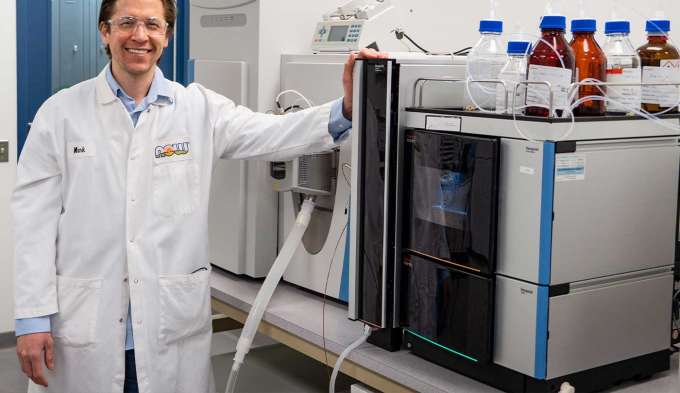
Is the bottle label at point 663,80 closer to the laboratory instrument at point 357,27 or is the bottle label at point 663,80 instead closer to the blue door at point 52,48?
the laboratory instrument at point 357,27

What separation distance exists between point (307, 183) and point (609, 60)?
83 centimetres

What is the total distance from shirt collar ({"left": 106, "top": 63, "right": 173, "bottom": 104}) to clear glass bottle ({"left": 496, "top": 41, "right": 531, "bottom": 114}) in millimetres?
749

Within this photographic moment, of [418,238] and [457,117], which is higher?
[457,117]

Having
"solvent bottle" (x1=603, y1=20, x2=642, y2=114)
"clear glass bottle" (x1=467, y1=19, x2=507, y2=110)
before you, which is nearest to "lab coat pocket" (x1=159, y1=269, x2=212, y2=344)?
"clear glass bottle" (x1=467, y1=19, x2=507, y2=110)

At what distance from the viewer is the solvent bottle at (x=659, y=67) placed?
1628 millimetres

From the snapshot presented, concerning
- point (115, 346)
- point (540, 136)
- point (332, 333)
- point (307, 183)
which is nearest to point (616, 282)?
point (540, 136)

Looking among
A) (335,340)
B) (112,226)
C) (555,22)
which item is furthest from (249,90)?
(555,22)

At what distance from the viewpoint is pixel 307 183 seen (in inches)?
84.1

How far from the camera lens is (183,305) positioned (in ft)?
6.13

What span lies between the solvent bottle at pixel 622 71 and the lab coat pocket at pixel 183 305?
0.96 metres

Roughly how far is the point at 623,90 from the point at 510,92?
8.5 inches

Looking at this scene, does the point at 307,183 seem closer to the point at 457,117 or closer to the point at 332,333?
the point at 332,333

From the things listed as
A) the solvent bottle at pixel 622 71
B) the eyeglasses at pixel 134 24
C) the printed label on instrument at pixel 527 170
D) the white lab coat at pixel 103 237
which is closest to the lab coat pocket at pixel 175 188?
the white lab coat at pixel 103 237

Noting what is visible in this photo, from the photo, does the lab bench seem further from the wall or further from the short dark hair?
the wall
